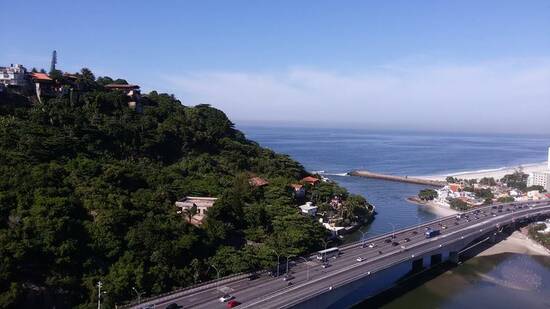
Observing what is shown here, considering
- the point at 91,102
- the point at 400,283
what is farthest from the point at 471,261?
the point at 91,102

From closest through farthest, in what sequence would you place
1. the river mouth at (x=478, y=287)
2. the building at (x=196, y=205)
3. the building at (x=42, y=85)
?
the river mouth at (x=478, y=287) → the building at (x=196, y=205) → the building at (x=42, y=85)

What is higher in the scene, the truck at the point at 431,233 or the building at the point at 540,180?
the building at the point at 540,180

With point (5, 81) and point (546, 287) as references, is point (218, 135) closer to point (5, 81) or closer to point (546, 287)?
point (5, 81)

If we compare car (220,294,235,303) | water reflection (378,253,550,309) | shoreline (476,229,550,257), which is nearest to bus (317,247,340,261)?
water reflection (378,253,550,309)

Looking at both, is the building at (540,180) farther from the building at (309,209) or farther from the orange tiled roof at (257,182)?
the orange tiled roof at (257,182)

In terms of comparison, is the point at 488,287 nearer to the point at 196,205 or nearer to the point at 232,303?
the point at 232,303

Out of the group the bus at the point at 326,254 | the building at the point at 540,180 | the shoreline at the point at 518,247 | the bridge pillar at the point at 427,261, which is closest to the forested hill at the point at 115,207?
the bus at the point at 326,254
